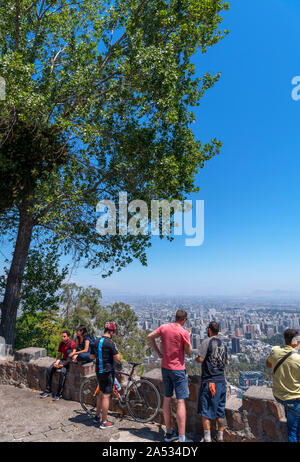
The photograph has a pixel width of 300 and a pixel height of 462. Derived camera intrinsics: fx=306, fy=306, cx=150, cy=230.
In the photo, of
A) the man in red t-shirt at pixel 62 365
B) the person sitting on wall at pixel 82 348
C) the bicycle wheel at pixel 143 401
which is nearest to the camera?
the bicycle wheel at pixel 143 401

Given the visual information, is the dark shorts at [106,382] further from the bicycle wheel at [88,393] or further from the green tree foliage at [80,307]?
the green tree foliage at [80,307]

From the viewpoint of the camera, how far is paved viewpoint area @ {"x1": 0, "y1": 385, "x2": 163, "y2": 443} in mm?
5090

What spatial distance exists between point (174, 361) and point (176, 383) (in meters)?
0.34

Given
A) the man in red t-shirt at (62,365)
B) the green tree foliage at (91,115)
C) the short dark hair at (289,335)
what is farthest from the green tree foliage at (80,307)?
the short dark hair at (289,335)

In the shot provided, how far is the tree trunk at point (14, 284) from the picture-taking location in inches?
477

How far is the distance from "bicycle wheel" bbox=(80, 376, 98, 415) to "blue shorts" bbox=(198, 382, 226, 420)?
258 cm

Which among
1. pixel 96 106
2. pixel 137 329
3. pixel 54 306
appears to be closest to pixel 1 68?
pixel 96 106

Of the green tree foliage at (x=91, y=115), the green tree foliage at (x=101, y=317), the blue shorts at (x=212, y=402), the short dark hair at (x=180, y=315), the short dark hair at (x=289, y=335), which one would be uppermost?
the green tree foliage at (x=91, y=115)

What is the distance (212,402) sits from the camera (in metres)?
4.61

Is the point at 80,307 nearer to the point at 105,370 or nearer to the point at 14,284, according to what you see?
the point at 14,284

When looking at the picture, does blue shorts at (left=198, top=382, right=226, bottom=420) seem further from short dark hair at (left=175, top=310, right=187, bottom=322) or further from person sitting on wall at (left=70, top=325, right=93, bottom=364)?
person sitting on wall at (left=70, top=325, right=93, bottom=364)

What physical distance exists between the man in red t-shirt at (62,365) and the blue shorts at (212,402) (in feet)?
11.4

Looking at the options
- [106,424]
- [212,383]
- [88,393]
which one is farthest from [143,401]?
[212,383]

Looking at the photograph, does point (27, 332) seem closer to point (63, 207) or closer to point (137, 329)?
point (63, 207)
